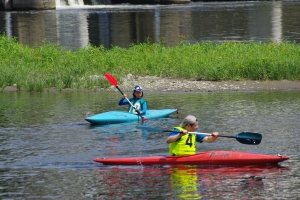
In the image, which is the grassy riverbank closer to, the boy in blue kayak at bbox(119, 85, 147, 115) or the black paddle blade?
the boy in blue kayak at bbox(119, 85, 147, 115)

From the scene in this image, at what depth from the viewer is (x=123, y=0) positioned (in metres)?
77.6

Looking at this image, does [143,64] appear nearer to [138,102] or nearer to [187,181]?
[138,102]

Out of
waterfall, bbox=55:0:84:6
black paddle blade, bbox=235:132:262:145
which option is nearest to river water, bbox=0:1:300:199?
black paddle blade, bbox=235:132:262:145

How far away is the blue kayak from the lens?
19872 millimetres

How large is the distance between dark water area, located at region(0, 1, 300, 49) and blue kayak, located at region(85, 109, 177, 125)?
14779mm

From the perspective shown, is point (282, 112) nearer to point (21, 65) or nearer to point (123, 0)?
point (21, 65)

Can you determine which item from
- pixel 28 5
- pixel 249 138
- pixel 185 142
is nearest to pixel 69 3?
pixel 28 5

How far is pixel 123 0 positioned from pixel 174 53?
49.4 metres

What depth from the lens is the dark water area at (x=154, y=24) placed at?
42500mm

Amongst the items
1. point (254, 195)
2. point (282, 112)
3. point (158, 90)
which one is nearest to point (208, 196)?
point (254, 195)

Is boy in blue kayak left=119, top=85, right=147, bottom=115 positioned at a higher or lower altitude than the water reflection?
higher

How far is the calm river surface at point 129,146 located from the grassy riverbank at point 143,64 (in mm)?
1189

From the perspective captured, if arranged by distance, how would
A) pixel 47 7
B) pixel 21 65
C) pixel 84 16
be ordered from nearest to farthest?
pixel 21 65, pixel 84 16, pixel 47 7

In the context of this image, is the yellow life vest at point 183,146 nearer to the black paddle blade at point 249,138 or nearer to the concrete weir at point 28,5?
the black paddle blade at point 249,138
